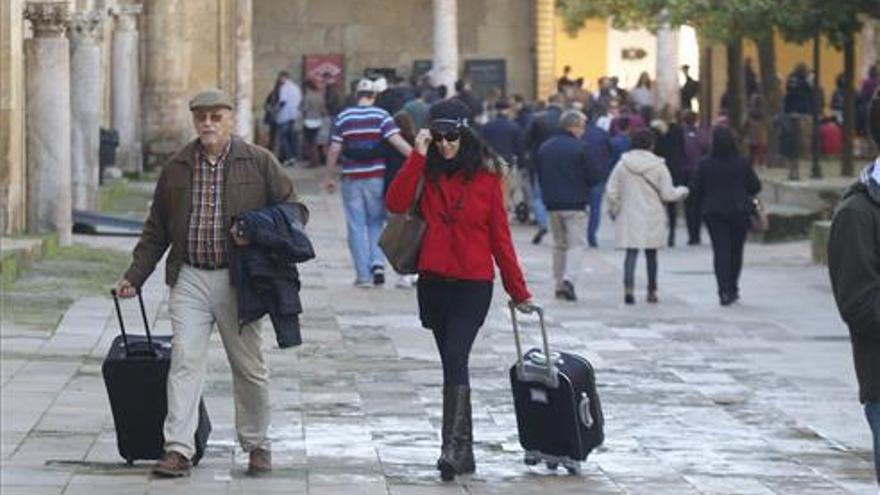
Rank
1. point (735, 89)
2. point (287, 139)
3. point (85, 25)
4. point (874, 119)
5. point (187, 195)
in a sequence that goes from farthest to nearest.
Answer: point (287, 139) → point (735, 89) → point (85, 25) → point (187, 195) → point (874, 119)

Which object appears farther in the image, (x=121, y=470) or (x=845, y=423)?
(x=845, y=423)

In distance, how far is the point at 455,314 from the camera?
41.3 ft

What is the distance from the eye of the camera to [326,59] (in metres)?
54.0

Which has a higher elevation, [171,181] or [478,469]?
[171,181]

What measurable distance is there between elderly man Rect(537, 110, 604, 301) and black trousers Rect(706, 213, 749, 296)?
1.07m

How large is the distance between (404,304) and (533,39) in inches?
1363

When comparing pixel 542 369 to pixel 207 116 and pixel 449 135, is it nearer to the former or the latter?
pixel 449 135

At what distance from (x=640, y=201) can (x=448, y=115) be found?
10416 millimetres

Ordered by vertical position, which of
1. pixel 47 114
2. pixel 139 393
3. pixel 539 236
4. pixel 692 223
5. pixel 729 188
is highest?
pixel 47 114

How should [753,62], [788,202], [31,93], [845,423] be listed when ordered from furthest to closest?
[753,62] < [788,202] < [31,93] < [845,423]

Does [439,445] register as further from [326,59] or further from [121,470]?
[326,59]

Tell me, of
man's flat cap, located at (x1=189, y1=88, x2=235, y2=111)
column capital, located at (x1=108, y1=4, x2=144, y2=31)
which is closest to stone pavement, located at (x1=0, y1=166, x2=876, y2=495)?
man's flat cap, located at (x1=189, y1=88, x2=235, y2=111)

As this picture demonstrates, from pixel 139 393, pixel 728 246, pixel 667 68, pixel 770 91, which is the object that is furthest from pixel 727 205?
pixel 667 68

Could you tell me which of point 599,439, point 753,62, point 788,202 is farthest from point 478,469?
point 753,62
